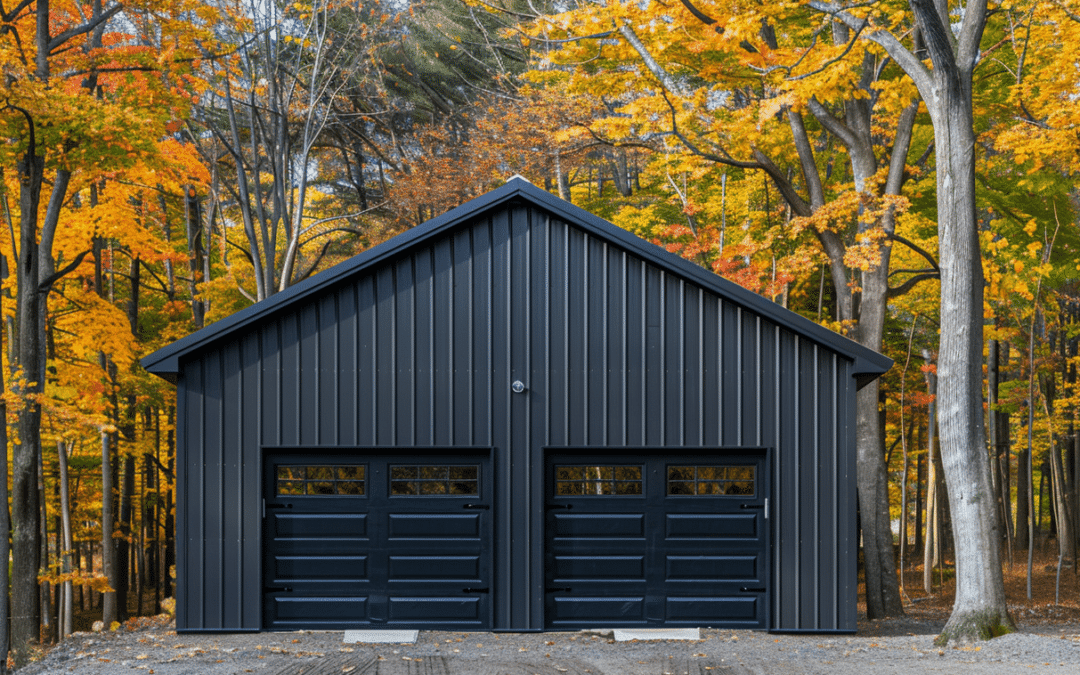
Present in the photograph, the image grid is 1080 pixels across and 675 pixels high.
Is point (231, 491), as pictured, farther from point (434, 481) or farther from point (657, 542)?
point (657, 542)

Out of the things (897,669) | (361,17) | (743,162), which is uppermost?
(361,17)

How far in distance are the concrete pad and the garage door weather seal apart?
2.31m

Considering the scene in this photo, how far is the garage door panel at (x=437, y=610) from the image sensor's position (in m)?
9.66

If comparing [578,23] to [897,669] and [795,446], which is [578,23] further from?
[897,669]

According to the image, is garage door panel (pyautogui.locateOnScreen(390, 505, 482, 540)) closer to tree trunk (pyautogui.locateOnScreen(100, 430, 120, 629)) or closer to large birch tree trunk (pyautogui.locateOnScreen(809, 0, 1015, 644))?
large birch tree trunk (pyautogui.locateOnScreen(809, 0, 1015, 644))

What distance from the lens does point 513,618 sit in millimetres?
9617

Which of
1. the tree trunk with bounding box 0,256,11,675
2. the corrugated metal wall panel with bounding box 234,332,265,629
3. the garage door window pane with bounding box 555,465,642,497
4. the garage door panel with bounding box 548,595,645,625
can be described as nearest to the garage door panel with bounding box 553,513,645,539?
the garage door window pane with bounding box 555,465,642,497

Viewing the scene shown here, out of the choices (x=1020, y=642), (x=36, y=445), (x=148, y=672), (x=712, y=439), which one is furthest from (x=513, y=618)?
(x=36, y=445)

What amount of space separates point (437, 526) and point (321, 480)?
1.47 meters

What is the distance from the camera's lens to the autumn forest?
11820 millimetres

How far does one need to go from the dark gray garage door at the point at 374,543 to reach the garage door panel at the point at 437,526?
0.01m

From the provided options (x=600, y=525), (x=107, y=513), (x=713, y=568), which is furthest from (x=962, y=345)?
(x=107, y=513)

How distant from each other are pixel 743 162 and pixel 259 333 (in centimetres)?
899

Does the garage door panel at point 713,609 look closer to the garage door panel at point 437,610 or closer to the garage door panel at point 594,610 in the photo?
the garage door panel at point 594,610
